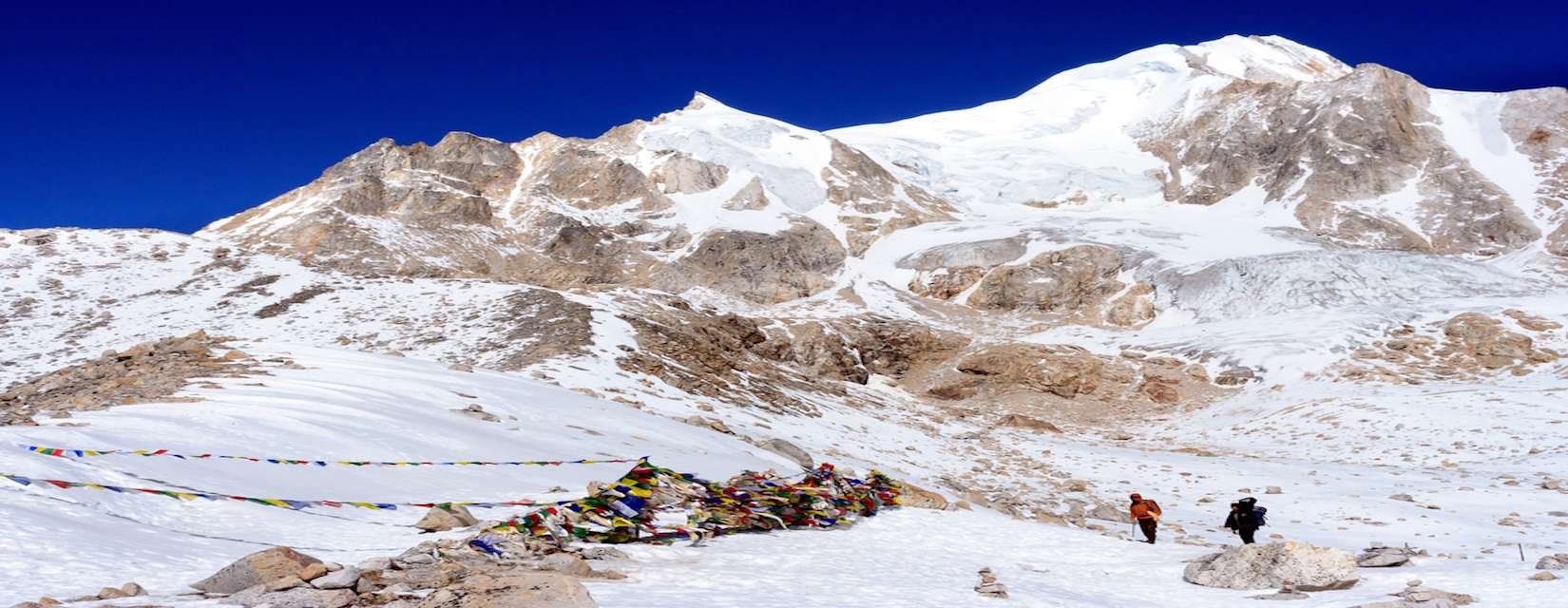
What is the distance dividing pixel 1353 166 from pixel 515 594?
321ft

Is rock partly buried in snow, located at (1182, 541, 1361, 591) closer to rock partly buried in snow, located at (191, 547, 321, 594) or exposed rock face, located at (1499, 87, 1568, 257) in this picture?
rock partly buried in snow, located at (191, 547, 321, 594)

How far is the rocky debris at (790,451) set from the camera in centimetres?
1894

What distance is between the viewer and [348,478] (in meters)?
10.3

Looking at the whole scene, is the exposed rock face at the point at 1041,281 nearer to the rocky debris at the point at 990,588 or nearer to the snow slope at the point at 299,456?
the snow slope at the point at 299,456

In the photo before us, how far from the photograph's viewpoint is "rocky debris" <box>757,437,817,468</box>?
62.2ft

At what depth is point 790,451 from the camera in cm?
1952

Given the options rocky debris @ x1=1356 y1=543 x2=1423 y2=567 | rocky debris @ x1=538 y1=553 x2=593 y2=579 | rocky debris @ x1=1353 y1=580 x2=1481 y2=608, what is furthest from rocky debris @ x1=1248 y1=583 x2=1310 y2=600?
rocky debris @ x1=538 y1=553 x2=593 y2=579

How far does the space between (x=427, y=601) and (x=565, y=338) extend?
2323 cm

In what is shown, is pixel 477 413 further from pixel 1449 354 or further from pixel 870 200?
pixel 870 200

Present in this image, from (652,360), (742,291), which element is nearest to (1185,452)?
(652,360)

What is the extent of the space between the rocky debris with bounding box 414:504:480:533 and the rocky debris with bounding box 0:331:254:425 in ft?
21.5

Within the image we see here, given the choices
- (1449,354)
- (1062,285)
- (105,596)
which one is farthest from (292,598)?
(1062,285)

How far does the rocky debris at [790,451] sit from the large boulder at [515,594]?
504 inches

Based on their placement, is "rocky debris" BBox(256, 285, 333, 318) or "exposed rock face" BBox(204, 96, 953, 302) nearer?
"rocky debris" BBox(256, 285, 333, 318)
